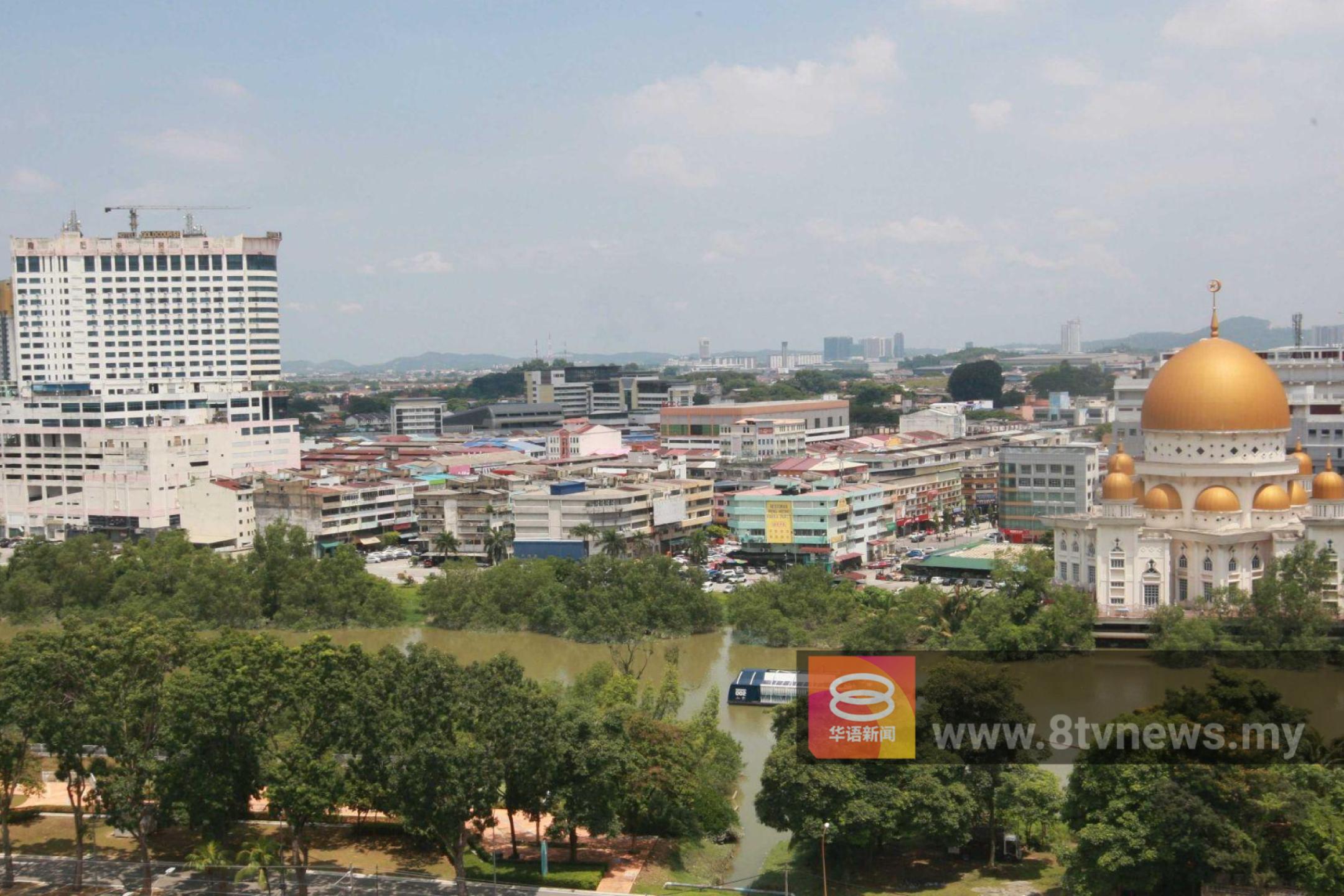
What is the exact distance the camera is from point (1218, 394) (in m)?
26.6

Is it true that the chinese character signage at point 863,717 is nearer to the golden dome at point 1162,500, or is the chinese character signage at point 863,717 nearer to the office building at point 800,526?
the golden dome at point 1162,500

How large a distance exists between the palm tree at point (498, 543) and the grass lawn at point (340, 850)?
18921mm

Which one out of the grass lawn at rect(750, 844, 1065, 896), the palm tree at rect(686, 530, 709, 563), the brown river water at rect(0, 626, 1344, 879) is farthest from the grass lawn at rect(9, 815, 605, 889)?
the palm tree at rect(686, 530, 709, 563)

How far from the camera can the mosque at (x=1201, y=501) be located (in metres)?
25.8

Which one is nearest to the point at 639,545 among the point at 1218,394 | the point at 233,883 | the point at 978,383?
the point at 1218,394

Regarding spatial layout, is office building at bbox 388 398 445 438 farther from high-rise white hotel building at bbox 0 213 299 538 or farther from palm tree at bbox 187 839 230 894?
palm tree at bbox 187 839 230 894

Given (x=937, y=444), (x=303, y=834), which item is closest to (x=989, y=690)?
(x=303, y=834)

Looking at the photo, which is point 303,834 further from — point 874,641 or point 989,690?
point 874,641

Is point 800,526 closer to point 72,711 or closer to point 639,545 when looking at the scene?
A: point 639,545

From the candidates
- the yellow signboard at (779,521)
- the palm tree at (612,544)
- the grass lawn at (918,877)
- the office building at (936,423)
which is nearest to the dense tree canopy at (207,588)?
the palm tree at (612,544)

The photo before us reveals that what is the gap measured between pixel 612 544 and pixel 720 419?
20.3 meters

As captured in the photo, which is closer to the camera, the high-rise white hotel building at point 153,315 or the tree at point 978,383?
the high-rise white hotel building at point 153,315

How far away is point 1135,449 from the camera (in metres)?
37.1

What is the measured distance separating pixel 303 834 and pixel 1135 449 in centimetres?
2828
